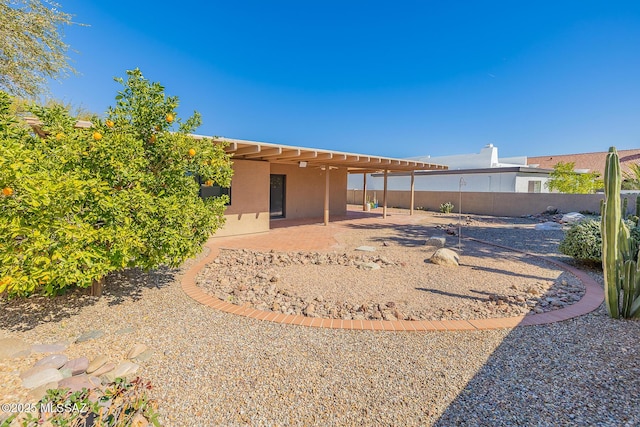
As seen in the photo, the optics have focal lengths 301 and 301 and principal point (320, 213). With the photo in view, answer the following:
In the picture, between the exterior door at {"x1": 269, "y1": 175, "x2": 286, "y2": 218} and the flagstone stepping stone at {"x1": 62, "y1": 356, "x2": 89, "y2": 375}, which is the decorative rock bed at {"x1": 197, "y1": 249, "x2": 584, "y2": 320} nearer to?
the flagstone stepping stone at {"x1": 62, "y1": 356, "x2": 89, "y2": 375}

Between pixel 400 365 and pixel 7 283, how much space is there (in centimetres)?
385

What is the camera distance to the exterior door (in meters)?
13.5

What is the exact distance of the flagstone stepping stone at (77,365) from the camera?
8.83 ft

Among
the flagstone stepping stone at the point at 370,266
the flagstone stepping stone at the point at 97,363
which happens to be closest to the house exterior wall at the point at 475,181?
the flagstone stepping stone at the point at 370,266

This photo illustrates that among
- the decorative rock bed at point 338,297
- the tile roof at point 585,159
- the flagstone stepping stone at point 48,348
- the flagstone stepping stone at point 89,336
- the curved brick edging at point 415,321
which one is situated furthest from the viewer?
the tile roof at point 585,159

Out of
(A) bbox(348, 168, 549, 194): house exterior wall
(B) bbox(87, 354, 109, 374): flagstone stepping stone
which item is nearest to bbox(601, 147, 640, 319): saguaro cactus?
(B) bbox(87, 354, 109, 374): flagstone stepping stone

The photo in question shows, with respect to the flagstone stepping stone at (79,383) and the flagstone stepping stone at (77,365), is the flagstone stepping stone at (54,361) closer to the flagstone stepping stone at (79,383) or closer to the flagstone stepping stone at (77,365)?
the flagstone stepping stone at (77,365)

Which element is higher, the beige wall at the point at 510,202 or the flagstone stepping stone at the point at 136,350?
the beige wall at the point at 510,202

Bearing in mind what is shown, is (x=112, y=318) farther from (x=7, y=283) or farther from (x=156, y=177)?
(x=156, y=177)

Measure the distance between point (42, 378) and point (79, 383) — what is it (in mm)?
336

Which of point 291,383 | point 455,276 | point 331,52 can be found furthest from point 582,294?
point 331,52

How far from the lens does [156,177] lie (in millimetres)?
4352

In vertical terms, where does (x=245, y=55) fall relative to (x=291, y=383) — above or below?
above

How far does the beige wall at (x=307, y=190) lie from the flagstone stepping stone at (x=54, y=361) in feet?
35.9
